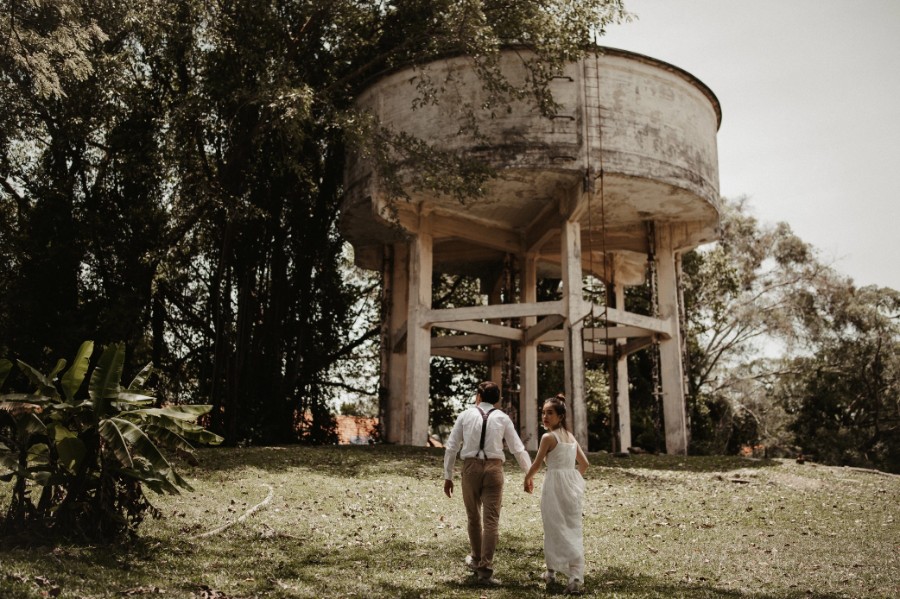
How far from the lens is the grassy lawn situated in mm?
7586

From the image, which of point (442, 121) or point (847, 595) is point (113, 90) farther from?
point (847, 595)

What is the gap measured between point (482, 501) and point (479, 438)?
0.60m

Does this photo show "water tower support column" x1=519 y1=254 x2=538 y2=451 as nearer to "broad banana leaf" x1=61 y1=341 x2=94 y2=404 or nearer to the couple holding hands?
the couple holding hands

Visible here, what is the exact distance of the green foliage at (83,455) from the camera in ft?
26.9

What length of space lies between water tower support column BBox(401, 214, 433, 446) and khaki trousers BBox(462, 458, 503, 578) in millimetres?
12947

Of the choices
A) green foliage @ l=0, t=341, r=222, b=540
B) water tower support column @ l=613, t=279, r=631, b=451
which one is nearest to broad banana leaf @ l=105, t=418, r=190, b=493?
green foliage @ l=0, t=341, r=222, b=540

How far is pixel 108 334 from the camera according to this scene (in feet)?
65.7

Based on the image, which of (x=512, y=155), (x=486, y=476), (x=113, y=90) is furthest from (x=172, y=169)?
(x=486, y=476)

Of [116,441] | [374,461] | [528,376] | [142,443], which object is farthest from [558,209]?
[116,441]

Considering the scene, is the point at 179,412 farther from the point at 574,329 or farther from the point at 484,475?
the point at 574,329

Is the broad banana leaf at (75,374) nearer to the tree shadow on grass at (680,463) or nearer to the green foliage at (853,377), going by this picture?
the tree shadow on grass at (680,463)

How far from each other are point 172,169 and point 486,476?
Answer: 50.5 ft

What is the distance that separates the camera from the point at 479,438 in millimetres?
8070

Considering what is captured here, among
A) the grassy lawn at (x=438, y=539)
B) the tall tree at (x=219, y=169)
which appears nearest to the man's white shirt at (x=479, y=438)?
the grassy lawn at (x=438, y=539)
